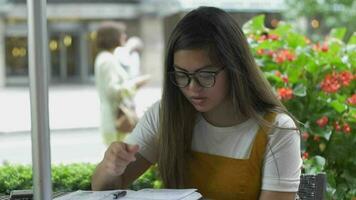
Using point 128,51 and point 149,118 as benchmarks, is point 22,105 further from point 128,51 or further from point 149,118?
point 149,118

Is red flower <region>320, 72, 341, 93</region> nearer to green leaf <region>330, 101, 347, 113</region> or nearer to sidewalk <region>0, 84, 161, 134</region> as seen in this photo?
green leaf <region>330, 101, 347, 113</region>

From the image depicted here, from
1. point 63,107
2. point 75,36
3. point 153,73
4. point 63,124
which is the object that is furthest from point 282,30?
point 75,36

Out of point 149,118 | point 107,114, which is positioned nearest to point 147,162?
point 149,118

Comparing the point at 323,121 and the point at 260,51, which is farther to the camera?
the point at 260,51

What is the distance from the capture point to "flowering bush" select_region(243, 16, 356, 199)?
125 inches

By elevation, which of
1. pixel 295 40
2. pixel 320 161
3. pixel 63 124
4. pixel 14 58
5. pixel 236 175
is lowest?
pixel 63 124

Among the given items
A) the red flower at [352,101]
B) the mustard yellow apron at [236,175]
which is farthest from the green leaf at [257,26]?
the mustard yellow apron at [236,175]

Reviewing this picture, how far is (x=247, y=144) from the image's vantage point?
6.15 ft

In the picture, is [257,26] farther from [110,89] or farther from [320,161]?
[110,89]

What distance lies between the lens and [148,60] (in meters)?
20.6

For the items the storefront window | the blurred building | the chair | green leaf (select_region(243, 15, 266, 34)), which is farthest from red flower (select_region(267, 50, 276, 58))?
the storefront window

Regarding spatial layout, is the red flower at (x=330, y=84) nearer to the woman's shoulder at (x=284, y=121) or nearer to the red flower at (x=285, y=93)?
the red flower at (x=285, y=93)

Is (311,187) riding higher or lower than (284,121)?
lower

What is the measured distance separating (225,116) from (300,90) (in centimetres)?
143
